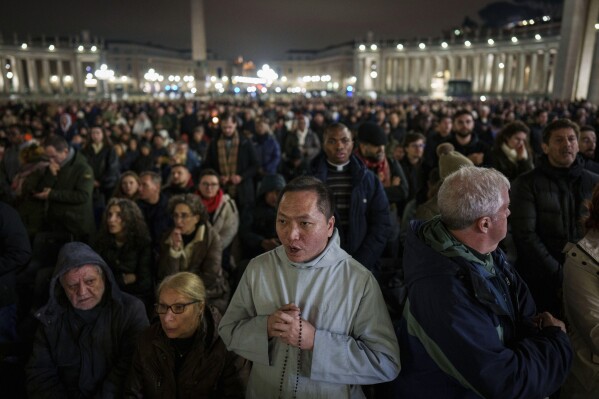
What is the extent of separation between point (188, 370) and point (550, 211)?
9.78 feet

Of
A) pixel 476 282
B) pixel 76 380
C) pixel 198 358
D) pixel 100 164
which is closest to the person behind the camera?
pixel 476 282

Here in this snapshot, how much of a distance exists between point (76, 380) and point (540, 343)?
116 inches

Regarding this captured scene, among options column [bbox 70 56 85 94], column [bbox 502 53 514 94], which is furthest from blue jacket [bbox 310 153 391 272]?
column [bbox 70 56 85 94]

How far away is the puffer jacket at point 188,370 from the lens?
9.40ft

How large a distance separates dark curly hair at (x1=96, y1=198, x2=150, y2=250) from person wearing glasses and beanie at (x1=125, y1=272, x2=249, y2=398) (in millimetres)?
1850

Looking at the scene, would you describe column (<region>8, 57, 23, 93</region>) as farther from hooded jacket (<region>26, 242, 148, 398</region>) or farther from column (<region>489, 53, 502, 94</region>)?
hooded jacket (<region>26, 242, 148, 398</region>)

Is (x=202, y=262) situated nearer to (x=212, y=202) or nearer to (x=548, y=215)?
(x=212, y=202)

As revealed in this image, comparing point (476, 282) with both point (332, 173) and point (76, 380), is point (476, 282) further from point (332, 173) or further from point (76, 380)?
point (76, 380)

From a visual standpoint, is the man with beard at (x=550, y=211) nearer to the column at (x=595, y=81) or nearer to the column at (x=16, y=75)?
the column at (x=595, y=81)

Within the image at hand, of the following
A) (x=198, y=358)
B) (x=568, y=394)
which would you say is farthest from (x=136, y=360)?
(x=568, y=394)

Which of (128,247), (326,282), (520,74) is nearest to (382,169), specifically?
(128,247)

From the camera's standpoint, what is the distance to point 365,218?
4000 mm

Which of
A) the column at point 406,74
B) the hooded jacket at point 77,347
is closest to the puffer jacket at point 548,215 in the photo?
the hooded jacket at point 77,347

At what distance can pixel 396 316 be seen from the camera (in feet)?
13.2
